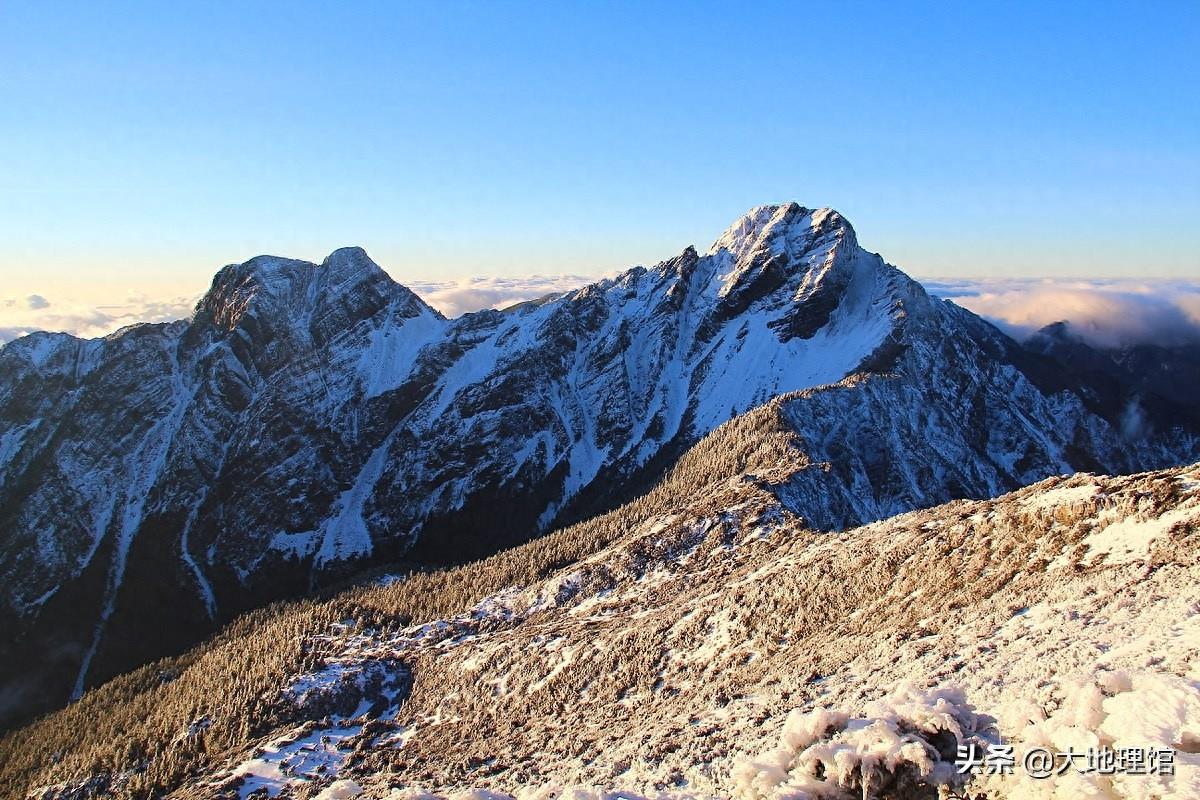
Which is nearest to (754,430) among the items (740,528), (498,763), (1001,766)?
(740,528)

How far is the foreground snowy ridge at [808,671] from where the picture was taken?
3014 cm

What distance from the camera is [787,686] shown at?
5744 centimetres

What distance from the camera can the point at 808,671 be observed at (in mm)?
58969

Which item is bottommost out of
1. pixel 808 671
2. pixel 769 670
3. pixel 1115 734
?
pixel 769 670

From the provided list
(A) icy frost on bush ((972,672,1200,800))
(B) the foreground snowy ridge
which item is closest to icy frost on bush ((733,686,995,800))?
(B) the foreground snowy ridge

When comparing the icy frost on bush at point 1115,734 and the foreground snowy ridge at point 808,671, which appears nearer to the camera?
the icy frost on bush at point 1115,734

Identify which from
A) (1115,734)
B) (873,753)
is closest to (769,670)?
(873,753)

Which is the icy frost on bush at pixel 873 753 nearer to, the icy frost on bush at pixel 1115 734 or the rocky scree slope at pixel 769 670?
the rocky scree slope at pixel 769 670

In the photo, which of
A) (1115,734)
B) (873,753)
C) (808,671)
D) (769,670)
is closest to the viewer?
(1115,734)

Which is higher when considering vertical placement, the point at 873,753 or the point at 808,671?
the point at 873,753

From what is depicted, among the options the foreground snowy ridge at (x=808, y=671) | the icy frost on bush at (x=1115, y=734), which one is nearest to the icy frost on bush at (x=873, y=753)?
the foreground snowy ridge at (x=808, y=671)

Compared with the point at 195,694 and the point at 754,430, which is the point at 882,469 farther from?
the point at 195,694

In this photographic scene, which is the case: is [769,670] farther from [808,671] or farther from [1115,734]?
[1115,734]

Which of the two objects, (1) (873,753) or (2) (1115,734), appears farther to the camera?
(1) (873,753)
